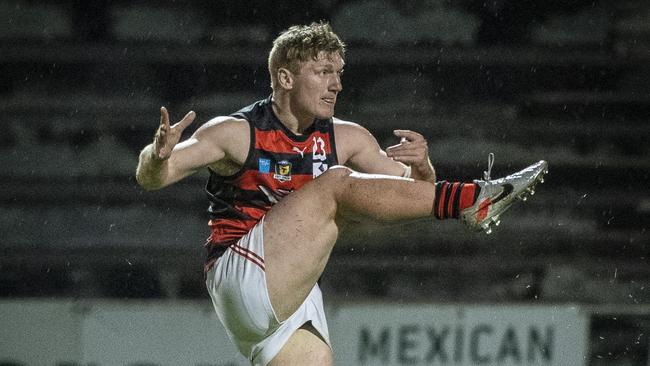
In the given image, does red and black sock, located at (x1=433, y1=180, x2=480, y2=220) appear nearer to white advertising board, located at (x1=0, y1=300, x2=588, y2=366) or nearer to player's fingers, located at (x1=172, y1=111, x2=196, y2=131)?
player's fingers, located at (x1=172, y1=111, x2=196, y2=131)

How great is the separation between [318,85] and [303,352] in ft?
2.88

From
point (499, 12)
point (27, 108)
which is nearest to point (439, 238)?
point (499, 12)

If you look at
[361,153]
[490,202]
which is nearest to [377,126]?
[361,153]

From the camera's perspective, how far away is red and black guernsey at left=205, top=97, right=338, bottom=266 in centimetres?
370

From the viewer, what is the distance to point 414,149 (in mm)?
3453

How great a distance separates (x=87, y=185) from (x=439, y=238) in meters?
1.80

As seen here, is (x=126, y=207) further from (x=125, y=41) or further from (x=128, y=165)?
(x=125, y=41)


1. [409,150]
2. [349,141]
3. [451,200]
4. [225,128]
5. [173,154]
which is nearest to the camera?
[451,200]

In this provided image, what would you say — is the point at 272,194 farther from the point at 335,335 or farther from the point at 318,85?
the point at 335,335

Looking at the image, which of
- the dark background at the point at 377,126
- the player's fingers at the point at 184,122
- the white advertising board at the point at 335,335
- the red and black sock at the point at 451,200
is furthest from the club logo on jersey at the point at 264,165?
the dark background at the point at 377,126

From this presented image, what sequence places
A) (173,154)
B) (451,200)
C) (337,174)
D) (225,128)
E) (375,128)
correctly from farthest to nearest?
1. (375,128)
2. (225,128)
3. (173,154)
4. (337,174)
5. (451,200)

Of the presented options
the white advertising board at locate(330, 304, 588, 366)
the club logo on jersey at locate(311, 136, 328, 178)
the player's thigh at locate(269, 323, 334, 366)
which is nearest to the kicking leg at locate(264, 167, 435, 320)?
the player's thigh at locate(269, 323, 334, 366)

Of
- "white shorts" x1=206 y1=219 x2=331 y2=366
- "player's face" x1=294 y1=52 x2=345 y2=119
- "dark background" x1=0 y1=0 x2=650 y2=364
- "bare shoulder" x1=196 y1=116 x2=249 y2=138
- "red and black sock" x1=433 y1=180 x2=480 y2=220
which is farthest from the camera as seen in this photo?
"dark background" x1=0 y1=0 x2=650 y2=364

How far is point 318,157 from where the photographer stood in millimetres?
3795
